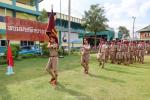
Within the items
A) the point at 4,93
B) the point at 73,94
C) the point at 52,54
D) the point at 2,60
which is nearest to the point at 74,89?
the point at 73,94

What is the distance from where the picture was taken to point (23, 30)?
1001 inches

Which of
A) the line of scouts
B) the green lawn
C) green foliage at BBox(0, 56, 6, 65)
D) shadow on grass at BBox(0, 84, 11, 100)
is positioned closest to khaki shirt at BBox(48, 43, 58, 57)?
the green lawn

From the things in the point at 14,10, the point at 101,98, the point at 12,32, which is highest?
the point at 14,10

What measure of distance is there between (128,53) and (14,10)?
59.6ft

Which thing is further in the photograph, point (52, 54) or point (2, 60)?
point (2, 60)

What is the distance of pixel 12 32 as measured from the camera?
941 inches

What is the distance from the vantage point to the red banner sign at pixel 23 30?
23547 mm

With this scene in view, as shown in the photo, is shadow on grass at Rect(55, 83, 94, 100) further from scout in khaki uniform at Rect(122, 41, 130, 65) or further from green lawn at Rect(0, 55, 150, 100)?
scout in khaki uniform at Rect(122, 41, 130, 65)

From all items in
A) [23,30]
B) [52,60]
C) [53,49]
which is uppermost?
[23,30]

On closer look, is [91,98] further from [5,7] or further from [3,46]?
[5,7]

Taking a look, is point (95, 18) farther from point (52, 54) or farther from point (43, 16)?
point (52, 54)

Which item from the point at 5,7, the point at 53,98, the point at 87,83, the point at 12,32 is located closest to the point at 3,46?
the point at 5,7

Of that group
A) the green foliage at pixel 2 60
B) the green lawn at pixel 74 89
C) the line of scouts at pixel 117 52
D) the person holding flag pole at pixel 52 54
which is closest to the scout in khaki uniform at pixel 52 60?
the person holding flag pole at pixel 52 54

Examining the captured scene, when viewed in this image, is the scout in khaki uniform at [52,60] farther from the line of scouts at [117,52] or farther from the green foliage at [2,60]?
the green foliage at [2,60]
